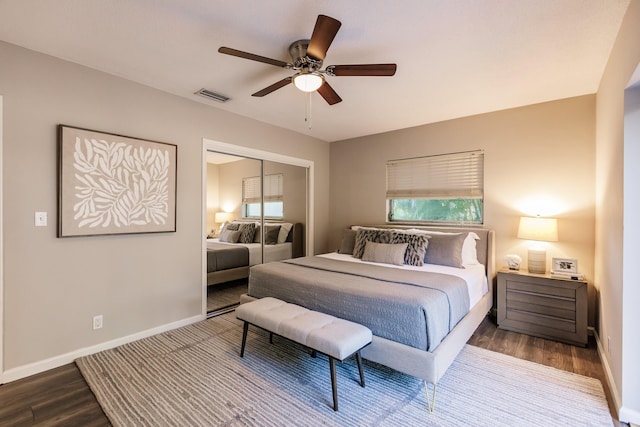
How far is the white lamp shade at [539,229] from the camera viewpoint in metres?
3.00

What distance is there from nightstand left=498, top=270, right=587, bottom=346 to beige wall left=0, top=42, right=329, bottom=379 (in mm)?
3497

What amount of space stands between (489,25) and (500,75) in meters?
0.88

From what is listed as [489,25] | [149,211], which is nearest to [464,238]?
[489,25]

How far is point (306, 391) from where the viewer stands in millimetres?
2088

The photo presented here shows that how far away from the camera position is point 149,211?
2.92 m

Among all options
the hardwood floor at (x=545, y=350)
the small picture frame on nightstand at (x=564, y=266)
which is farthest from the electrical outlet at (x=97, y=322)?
Result: the small picture frame on nightstand at (x=564, y=266)

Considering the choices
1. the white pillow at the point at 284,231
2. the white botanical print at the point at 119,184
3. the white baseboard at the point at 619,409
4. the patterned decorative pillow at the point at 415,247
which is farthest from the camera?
the white pillow at the point at 284,231

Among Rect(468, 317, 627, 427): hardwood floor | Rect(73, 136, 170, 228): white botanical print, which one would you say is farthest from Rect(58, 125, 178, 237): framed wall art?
Rect(468, 317, 627, 427): hardwood floor

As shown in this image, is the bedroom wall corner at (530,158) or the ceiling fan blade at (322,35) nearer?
the ceiling fan blade at (322,35)

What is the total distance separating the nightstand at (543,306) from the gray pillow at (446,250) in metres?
0.51

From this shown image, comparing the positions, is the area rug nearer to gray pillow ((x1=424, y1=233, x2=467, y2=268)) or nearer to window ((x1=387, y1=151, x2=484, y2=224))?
gray pillow ((x1=424, y1=233, x2=467, y2=268))

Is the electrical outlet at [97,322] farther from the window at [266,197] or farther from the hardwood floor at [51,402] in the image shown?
the window at [266,197]

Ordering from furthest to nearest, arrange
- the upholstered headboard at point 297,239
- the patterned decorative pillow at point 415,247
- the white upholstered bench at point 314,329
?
the upholstered headboard at point 297,239 < the patterned decorative pillow at point 415,247 < the white upholstered bench at point 314,329

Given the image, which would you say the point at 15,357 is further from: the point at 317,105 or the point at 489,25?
the point at 489,25
